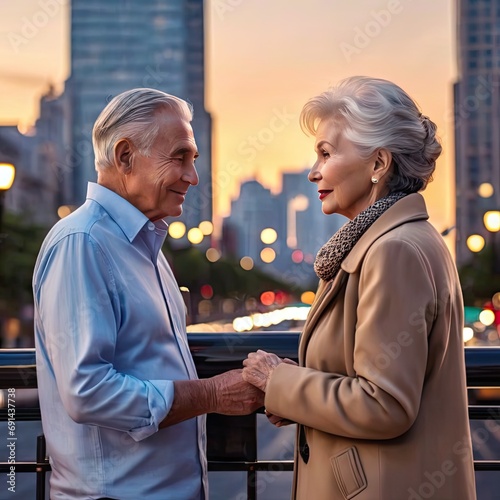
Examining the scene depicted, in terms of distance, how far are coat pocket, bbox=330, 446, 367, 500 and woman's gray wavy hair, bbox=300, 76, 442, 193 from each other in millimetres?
764

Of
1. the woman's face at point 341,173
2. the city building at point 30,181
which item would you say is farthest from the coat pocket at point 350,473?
the city building at point 30,181

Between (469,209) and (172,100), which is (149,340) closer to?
(172,100)

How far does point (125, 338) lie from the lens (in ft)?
8.66

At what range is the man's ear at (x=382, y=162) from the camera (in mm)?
2652

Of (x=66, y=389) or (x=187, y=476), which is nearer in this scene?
(x=66, y=389)

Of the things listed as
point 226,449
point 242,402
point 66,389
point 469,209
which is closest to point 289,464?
point 226,449

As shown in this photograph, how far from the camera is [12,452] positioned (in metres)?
3.08

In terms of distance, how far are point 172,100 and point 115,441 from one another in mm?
1048

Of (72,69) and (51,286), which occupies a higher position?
(72,69)

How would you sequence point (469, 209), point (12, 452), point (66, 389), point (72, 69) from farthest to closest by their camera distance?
point (72, 69) < point (469, 209) < point (12, 452) < point (66, 389)

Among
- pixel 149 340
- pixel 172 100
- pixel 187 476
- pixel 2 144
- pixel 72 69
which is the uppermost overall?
pixel 72 69

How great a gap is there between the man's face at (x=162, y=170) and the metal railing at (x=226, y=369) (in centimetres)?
46

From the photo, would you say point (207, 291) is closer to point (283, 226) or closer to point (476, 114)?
point (476, 114)

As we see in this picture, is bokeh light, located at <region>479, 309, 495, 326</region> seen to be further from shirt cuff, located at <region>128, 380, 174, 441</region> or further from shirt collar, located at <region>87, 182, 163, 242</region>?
shirt cuff, located at <region>128, 380, 174, 441</region>
